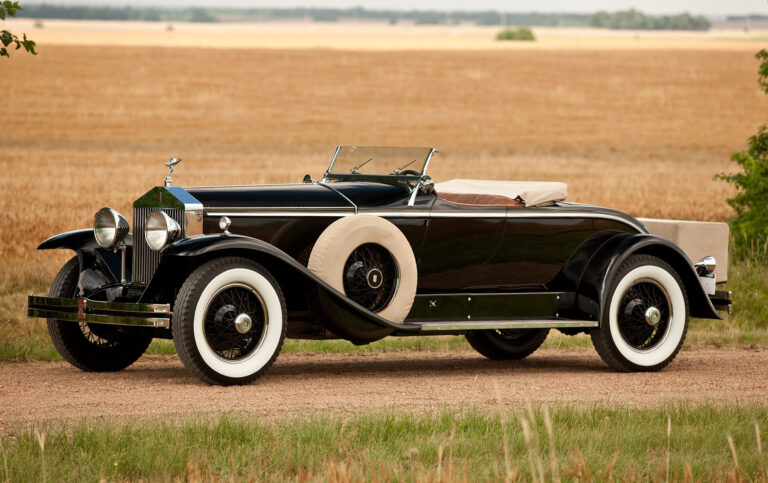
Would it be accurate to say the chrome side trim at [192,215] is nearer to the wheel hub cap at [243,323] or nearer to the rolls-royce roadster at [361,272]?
the rolls-royce roadster at [361,272]

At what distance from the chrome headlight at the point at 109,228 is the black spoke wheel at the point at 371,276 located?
163cm

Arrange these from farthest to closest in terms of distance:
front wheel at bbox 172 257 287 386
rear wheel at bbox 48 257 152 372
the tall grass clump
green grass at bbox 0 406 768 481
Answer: the tall grass clump, rear wheel at bbox 48 257 152 372, front wheel at bbox 172 257 287 386, green grass at bbox 0 406 768 481

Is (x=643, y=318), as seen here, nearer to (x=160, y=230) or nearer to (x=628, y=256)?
(x=628, y=256)

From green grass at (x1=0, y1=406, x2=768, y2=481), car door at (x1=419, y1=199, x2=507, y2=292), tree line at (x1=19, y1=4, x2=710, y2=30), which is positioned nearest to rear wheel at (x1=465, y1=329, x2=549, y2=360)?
car door at (x1=419, y1=199, x2=507, y2=292)

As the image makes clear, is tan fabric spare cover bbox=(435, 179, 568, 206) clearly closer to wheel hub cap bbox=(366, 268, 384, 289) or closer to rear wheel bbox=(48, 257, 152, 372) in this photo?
wheel hub cap bbox=(366, 268, 384, 289)

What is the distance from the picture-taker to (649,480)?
486 centimetres

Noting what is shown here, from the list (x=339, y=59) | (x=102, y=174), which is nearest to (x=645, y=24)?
(x=339, y=59)

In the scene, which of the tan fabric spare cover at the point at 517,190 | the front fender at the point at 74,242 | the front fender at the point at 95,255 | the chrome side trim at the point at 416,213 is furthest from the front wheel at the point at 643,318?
the front fender at the point at 74,242

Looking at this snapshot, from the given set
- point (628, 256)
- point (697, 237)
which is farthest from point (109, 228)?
point (697, 237)

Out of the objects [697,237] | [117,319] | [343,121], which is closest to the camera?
[117,319]

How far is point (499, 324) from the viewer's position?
8.23 metres

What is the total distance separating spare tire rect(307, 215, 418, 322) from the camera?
303 inches

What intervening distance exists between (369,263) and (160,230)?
1443 millimetres

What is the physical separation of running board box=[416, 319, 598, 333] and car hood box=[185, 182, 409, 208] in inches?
37.8
